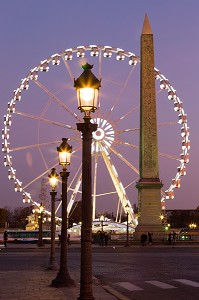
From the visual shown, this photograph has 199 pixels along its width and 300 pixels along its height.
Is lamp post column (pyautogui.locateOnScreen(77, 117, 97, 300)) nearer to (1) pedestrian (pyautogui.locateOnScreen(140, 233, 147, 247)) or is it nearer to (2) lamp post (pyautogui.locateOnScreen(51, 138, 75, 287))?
(2) lamp post (pyautogui.locateOnScreen(51, 138, 75, 287))

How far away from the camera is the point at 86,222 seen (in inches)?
384

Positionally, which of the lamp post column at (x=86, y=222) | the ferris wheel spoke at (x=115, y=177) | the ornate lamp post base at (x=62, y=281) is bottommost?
the ornate lamp post base at (x=62, y=281)

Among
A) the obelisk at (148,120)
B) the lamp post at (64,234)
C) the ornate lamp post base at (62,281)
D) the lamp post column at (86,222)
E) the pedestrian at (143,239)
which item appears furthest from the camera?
the pedestrian at (143,239)

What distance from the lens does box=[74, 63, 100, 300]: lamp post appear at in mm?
9508

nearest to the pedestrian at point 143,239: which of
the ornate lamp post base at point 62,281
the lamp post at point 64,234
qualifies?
the lamp post at point 64,234

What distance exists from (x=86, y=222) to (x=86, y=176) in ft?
2.14

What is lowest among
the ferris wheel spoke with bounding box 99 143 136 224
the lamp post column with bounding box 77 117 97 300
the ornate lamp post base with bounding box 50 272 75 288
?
the ornate lamp post base with bounding box 50 272 75 288

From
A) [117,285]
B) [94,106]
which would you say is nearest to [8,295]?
[117,285]

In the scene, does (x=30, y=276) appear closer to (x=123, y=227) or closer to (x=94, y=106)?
(x=94, y=106)

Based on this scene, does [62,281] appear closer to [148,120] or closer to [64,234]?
[64,234]

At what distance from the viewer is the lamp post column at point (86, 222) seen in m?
9.49

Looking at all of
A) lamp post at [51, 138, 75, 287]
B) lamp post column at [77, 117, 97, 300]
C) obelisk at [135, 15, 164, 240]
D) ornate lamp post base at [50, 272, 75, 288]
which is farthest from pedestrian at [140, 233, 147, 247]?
lamp post column at [77, 117, 97, 300]

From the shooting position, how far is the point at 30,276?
1925 cm

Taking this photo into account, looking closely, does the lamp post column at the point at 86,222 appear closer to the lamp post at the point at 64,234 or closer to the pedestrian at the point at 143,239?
the lamp post at the point at 64,234
